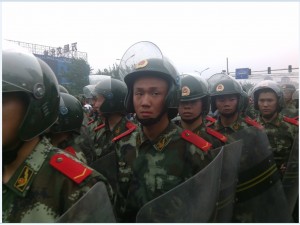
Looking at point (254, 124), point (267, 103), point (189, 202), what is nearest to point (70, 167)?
point (189, 202)

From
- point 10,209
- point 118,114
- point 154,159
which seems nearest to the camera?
point 10,209

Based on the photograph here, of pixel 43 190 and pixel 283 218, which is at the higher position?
pixel 43 190

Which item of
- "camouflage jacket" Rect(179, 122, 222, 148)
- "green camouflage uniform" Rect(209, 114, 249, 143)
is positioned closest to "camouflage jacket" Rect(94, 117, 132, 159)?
"camouflage jacket" Rect(179, 122, 222, 148)

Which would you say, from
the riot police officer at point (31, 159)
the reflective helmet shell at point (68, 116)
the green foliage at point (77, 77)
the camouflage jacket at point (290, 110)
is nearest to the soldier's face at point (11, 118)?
the riot police officer at point (31, 159)

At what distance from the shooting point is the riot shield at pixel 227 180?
8.79ft

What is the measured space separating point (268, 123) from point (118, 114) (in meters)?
2.48

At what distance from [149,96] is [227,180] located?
→ 1.03 meters

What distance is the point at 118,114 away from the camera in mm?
5121

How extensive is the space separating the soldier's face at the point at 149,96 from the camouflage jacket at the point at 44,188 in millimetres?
1050

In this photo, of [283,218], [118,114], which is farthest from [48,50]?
[283,218]

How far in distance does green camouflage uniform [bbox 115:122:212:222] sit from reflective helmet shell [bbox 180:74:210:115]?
4.05 ft

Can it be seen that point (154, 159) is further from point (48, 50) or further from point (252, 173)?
point (48, 50)

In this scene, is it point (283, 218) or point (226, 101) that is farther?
point (226, 101)

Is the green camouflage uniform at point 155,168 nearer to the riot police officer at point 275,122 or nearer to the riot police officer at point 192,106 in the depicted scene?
the riot police officer at point 192,106
